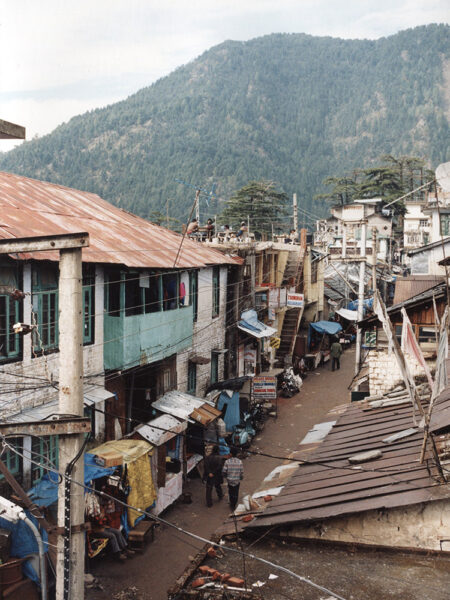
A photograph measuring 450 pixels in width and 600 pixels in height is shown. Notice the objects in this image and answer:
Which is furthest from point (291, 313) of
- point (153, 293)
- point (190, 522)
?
point (190, 522)

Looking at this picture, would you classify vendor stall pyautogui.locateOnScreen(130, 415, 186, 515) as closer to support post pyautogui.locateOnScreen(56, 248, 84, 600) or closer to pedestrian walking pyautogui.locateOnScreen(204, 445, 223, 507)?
pedestrian walking pyautogui.locateOnScreen(204, 445, 223, 507)

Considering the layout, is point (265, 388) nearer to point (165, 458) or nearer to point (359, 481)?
point (165, 458)

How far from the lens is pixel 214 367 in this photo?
25.8 metres

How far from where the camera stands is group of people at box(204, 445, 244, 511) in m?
16.7

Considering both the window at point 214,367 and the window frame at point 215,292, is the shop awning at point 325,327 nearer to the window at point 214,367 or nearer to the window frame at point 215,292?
the window at point 214,367

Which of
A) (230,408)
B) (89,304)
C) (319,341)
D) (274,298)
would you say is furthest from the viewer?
(319,341)

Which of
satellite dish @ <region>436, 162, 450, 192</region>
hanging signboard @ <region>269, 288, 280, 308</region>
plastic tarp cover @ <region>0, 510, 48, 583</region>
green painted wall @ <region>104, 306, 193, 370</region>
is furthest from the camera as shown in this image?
hanging signboard @ <region>269, 288, 280, 308</region>

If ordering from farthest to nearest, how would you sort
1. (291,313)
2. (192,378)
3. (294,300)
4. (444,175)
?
(291,313), (294,300), (192,378), (444,175)

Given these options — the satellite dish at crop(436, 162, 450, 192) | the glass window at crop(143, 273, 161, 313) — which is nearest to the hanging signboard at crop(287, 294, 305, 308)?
the glass window at crop(143, 273, 161, 313)

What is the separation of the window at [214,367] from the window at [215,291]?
6.12 feet

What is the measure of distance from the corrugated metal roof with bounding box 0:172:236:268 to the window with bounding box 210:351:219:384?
4565mm

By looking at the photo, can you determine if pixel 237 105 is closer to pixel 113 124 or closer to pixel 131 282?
pixel 113 124

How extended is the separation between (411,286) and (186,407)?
10.0 meters

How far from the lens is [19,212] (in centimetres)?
1491
